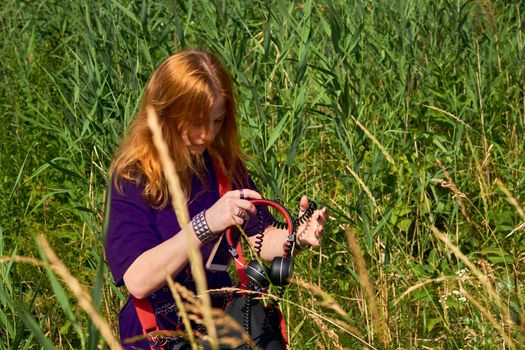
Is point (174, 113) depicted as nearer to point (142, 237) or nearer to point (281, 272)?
point (142, 237)

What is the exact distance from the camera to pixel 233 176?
2.82 metres

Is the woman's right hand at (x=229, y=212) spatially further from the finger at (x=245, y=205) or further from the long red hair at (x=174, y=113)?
the long red hair at (x=174, y=113)

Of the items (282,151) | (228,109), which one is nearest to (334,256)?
(282,151)

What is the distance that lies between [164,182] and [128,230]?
172 millimetres

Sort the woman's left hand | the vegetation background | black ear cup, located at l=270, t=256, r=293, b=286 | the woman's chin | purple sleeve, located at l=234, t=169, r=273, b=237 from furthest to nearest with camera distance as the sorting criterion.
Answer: the vegetation background < purple sleeve, located at l=234, t=169, r=273, b=237 < the woman's chin < the woman's left hand < black ear cup, located at l=270, t=256, r=293, b=286

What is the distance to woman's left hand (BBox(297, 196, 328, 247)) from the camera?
2.53m

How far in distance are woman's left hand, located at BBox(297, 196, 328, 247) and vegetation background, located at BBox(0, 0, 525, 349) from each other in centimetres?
35

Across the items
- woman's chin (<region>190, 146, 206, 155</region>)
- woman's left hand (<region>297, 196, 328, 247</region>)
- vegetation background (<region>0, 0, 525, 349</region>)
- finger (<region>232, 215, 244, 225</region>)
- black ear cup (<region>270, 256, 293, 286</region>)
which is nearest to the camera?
finger (<region>232, 215, 244, 225</region>)

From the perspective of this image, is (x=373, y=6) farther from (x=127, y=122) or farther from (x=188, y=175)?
(x=188, y=175)

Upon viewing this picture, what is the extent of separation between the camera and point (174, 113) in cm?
260

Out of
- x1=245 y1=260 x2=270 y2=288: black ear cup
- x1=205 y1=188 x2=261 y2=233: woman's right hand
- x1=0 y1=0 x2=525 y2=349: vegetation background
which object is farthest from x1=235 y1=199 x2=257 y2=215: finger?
x1=0 y1=0 x2=525 y2=349: vegetation background

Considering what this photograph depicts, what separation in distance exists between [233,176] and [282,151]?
1449 millimetres

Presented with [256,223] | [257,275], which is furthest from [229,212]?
[256,223]

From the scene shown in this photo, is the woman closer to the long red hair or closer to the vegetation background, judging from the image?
the long red hair
